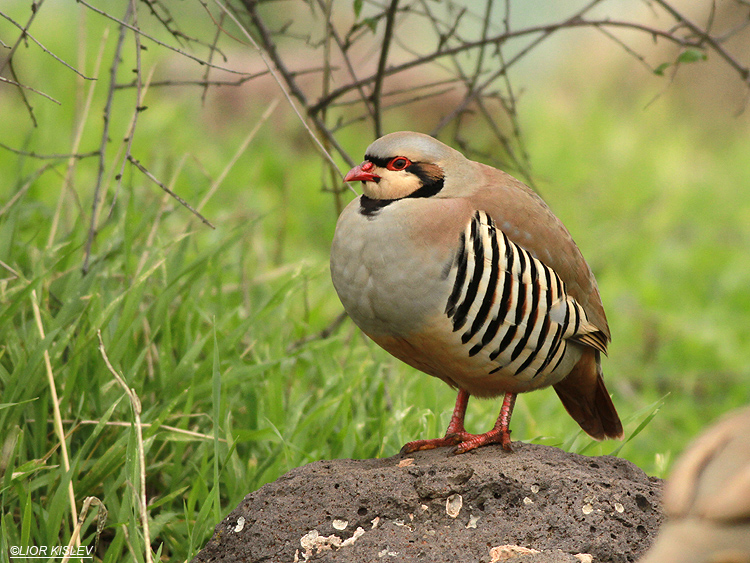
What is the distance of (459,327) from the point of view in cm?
245

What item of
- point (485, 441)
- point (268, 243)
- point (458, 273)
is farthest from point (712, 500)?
point (268, 243)

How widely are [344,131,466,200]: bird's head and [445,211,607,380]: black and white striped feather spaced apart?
0.60 ft

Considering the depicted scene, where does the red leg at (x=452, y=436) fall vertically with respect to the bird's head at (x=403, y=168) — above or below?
below

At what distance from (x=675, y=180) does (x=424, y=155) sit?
6744mm

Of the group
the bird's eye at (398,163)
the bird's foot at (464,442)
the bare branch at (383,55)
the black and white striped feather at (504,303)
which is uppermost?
the bare branch at (383,55)

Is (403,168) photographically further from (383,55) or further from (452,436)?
(452,436)

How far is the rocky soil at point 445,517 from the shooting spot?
1.98 m

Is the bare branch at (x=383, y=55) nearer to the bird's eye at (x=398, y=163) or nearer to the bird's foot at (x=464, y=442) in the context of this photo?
the bird's eye at (x=398, y=163)

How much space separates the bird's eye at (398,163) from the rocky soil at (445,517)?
2.88ft

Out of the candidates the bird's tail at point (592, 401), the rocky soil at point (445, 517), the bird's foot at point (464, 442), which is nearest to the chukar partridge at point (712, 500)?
the rocky soil at point (445, 517)

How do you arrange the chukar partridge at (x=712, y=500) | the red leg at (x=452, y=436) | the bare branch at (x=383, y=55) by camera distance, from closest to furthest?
the chukar partridge at (x=712, y=500)
the red leg at (x=452, y=436)
the bare branch at (x=383, y=55)

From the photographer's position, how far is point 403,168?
2.58 metres

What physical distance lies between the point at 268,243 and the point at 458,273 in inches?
141

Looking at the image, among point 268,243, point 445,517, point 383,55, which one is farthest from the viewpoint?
point 268,243
